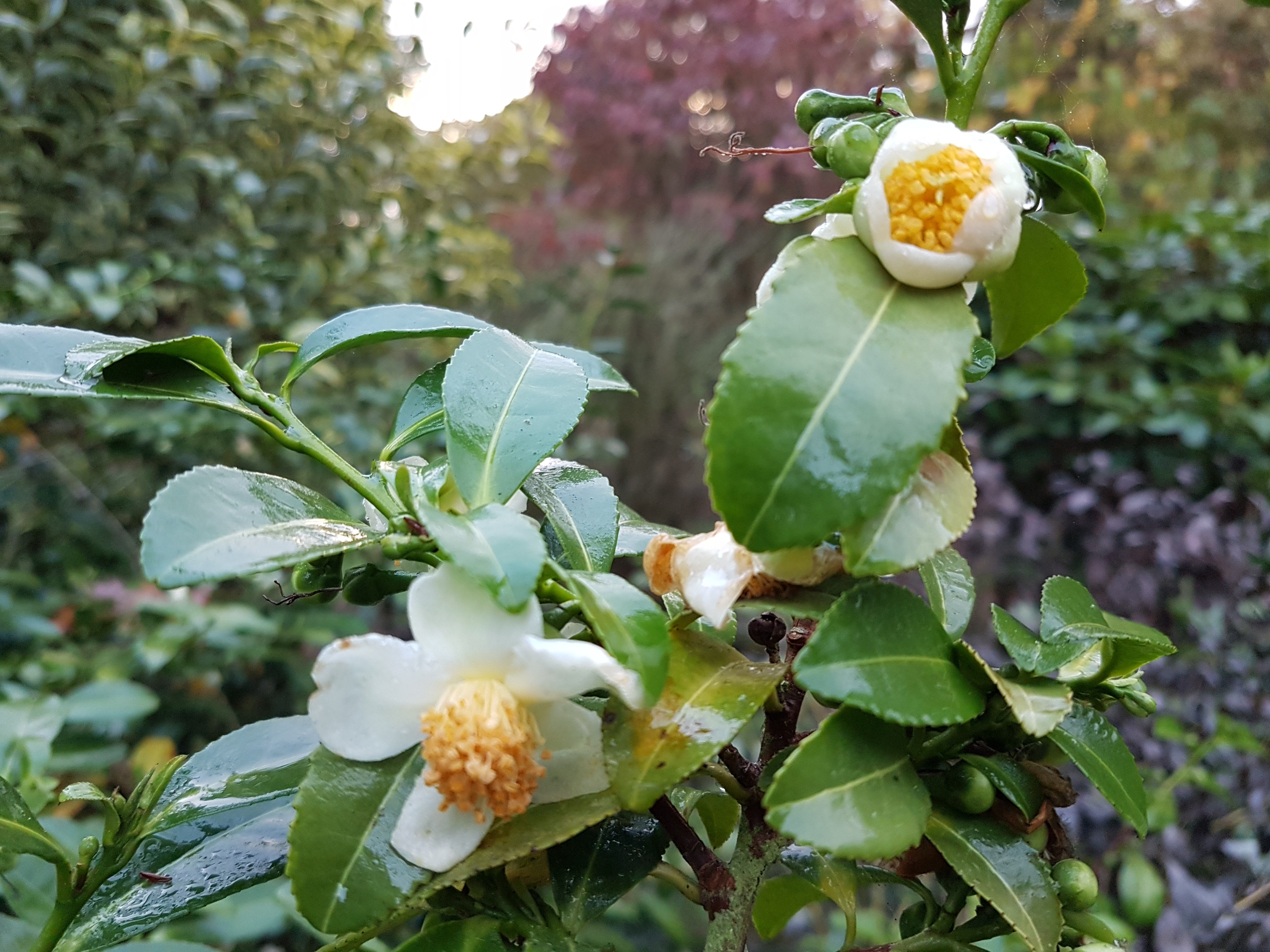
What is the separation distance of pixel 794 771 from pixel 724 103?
3888mm

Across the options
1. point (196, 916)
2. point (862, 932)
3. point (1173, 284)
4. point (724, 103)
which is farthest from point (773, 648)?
point (724, 103)

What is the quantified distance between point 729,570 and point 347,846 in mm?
169

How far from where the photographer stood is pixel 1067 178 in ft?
1.12

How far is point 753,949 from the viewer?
5.79ft

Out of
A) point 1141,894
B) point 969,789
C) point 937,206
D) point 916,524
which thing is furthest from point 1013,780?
point 1141,894

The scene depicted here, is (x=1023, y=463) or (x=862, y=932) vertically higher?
(x=1023, y=463)

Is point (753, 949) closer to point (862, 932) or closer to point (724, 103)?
point (862, 932)

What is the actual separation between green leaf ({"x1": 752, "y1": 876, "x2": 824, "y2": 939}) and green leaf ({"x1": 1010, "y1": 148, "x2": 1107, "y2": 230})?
1.14 feet

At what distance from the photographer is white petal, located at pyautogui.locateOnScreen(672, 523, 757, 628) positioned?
333mm

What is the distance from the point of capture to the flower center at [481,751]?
0.96 feet

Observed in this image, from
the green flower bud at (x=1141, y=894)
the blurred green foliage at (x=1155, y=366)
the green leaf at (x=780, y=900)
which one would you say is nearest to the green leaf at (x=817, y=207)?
the green leaf at (x=780, y=900)

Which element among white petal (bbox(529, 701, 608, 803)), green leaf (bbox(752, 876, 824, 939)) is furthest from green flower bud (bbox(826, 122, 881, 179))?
green leaf (bbox(752, 876, 824, 939))

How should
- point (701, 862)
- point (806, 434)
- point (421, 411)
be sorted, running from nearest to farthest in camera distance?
point (806, 434)
point (701, 862)
point (421, 411)

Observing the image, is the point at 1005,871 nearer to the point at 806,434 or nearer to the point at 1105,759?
the point at 1105,759
